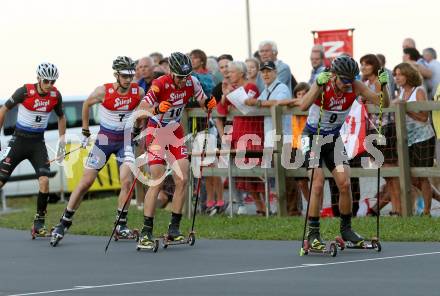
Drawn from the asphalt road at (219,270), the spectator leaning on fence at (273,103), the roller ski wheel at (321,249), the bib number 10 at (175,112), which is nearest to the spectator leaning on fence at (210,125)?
the spectator leaning on fence at (273,103)

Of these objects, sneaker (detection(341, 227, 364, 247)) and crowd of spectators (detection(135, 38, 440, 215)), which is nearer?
sneaker (detection(341, 227, 364, 247))

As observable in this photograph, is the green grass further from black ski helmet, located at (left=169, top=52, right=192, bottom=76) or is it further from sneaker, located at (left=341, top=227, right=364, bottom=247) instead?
black ski helmet, located at (left=169, top=52, right=192, bottom=76)

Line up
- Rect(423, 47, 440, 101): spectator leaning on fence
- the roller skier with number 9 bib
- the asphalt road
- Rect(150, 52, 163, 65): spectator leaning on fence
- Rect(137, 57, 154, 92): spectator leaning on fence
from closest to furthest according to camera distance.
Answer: the asphalt road → the roller skier with number 9 bib → Rect(423, 47, 440, 101): spectator leaning on fence → Rect(137, 57, 154, 92): spectator leaning on fence → Rect(150, 52, 163, 65): spectator leaning on fence

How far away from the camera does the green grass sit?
16.6 m

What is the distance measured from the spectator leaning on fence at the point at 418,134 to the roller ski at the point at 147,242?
4245mm

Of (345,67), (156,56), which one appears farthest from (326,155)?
(156,56)

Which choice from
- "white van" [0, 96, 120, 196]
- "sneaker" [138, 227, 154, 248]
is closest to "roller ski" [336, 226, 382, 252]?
"sneaker" [138, 227, 154, 248]

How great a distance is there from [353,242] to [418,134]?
3865 mm

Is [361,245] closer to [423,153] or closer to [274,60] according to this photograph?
[423,153]

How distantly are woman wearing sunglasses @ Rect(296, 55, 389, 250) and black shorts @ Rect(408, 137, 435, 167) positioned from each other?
3561mm

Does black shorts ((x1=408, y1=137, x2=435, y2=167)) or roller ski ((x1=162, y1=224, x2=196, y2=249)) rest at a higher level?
black shorts ((x1=408, y1=137, x2=435, y2=167))

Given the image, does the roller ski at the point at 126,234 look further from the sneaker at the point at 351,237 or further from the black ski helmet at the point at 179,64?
the sneaker at the point at 351,237

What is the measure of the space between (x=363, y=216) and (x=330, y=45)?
8.44m

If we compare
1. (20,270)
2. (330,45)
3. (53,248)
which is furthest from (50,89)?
Answer: (330,45)
